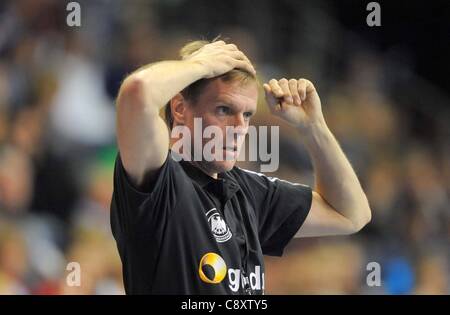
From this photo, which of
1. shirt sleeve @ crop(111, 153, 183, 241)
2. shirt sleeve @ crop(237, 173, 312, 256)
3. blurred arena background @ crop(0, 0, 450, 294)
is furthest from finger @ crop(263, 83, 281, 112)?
blurred arena background @ crop(0, 0, 450, 294)

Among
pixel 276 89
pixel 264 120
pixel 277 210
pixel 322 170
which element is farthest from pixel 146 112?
pixel 264 120

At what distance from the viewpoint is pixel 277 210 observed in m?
2.38

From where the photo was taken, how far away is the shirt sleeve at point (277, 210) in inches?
92.6

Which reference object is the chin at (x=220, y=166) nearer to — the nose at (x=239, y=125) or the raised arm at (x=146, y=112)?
the nose at (x=239, y=125)

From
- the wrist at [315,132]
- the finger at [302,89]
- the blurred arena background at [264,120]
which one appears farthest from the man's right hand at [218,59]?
the blurred arena background at [264,120]

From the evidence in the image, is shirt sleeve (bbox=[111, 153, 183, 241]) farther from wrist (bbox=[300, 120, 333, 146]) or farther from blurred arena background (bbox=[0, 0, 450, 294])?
blurred arena background (bbox=[0, 0, 450, 294])

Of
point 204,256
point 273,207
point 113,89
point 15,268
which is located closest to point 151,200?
point 204,256

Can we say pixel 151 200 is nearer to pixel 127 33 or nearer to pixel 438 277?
pixel 127 33

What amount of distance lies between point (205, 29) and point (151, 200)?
295 centimetres

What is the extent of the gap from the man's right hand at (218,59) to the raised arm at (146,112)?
0.12 feet

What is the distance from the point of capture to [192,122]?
2145 mm

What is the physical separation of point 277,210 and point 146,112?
76cm

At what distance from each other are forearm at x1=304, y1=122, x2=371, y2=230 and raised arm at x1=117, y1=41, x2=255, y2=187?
24.2 inches

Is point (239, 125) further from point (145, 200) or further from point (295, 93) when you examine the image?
point (145, 200)
